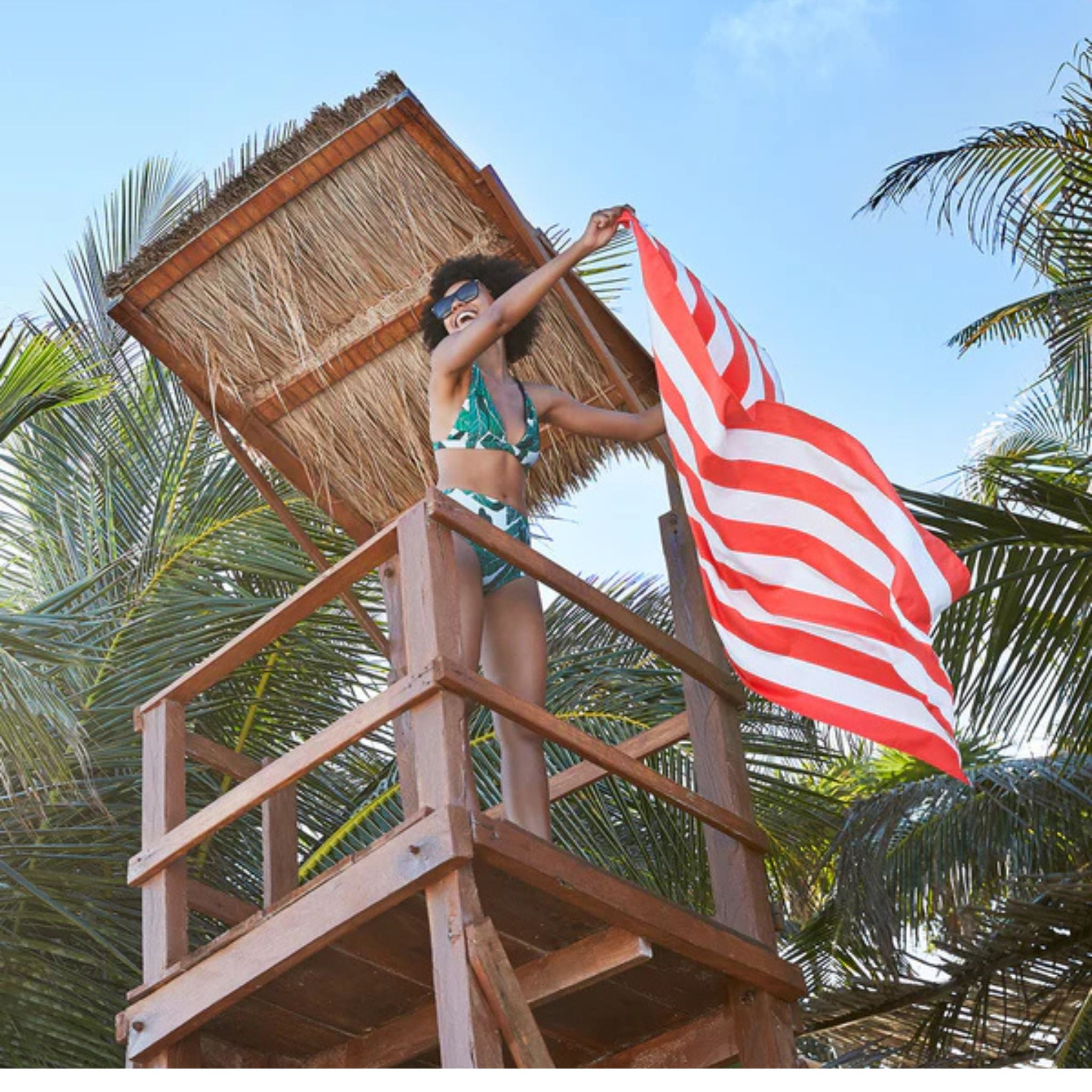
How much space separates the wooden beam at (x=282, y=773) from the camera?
192 inches

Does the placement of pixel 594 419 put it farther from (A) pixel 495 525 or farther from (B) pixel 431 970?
(B) pixel 431 970

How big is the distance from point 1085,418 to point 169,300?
18.7 feet

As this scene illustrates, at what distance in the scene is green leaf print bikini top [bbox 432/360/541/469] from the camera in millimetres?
5703

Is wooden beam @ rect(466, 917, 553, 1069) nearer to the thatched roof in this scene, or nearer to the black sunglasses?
the black sunglasses

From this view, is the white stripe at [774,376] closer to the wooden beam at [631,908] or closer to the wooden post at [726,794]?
the wooden post at [726,794]

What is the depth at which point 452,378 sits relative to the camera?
5.64 meters

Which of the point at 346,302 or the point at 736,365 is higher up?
the point at 346,302

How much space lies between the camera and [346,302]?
6742 mm

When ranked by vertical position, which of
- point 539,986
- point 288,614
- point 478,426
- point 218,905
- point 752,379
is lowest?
point 539,986

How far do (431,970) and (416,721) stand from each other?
36.9 inches

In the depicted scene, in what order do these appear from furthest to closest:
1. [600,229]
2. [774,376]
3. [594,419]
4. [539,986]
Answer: [594,419] < [774,376] < [600,229] < [539,986]

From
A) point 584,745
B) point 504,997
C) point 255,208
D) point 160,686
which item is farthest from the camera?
point 160,686

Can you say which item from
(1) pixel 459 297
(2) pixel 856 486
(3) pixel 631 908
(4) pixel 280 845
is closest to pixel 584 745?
(3) pixel 631 908
